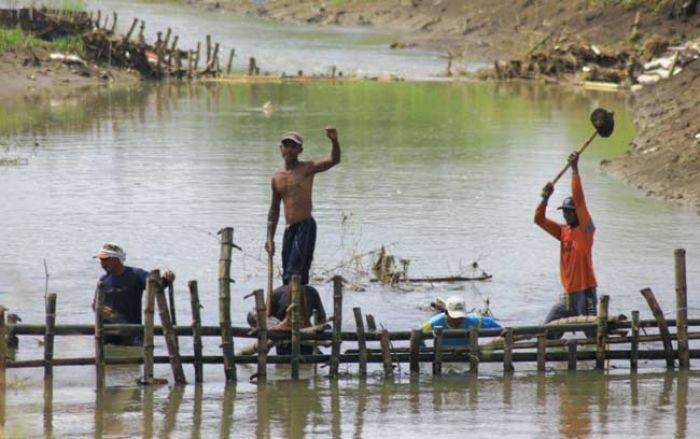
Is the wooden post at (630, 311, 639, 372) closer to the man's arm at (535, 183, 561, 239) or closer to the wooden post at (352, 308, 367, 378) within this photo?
the man's arm at (535, 183, 561, 239)

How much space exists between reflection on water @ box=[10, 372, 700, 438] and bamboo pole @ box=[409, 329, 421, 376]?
13 cm

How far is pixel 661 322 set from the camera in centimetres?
1080

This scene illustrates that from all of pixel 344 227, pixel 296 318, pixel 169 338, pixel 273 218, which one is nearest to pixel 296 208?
pixel 273 218

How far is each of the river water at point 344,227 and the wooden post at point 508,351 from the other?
11 cm

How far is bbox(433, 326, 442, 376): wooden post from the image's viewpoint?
10508mm

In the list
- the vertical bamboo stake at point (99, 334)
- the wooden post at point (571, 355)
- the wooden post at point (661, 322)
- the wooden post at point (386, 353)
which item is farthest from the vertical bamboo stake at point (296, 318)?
the wooden post at point (661, 322)

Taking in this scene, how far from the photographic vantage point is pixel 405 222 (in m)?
18.3

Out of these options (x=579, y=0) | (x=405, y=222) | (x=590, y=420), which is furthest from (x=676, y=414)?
(x=579, y=0)

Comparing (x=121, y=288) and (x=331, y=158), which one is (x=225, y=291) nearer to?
(x=121, y=288)

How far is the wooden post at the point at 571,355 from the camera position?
35.7 ft

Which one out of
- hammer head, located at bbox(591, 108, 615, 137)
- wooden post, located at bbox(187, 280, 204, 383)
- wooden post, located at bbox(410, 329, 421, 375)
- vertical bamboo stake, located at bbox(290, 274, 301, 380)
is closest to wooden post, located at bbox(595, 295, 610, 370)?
wooden post, located at bbox(410, 329, 421, 375)

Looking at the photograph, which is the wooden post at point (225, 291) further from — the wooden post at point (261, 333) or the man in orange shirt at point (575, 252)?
the man in orange shirt at point (575, 252)

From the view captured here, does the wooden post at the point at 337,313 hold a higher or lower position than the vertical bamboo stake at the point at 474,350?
higher

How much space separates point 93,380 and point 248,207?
27.8 feet
